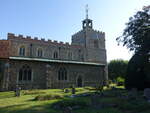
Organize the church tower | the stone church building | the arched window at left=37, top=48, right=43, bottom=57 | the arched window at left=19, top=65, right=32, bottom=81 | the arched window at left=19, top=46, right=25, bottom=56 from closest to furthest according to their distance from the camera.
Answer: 1. the stone church building
2. the arched window at left=19, top=65, right=32, bottom=81
3. the arched window at left=19, top=46, right=25, bottom=56
4. the arched window at left=37, top=48, right=43, bottom=57
5. the church tower

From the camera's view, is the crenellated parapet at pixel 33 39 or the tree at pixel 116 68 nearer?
the crenellated parapet at pixel 33 39

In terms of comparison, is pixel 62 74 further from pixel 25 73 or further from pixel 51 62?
pixel 25 73

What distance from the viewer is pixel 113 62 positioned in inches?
1988

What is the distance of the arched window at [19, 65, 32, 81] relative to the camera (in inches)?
780

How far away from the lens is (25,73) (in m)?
20.1

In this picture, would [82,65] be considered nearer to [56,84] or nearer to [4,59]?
[56,84]

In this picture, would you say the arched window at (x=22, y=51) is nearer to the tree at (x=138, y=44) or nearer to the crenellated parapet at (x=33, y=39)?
the crenellated parapet at (x=33, y=39)

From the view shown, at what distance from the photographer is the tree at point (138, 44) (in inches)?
579

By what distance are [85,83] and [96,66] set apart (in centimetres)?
442

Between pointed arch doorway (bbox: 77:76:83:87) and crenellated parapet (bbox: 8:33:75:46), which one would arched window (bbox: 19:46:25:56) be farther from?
pointed arch doorway (bbox: 77:76:83:87)

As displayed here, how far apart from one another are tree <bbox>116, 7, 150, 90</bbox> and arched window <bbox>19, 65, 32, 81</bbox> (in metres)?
14.8

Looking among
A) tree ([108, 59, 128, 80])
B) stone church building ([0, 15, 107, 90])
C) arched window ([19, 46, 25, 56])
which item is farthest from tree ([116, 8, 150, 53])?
tree ([108, 59, 128, 80])

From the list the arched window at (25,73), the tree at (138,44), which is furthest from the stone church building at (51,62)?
the tree at (138,44)

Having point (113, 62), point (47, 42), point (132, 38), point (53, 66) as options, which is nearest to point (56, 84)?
point (53, 66)
